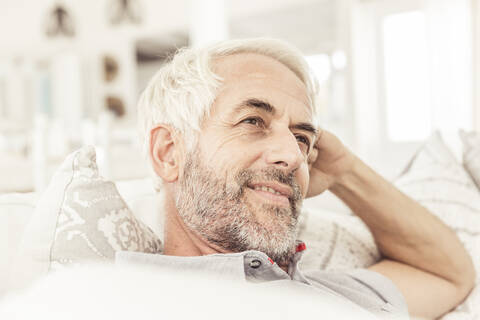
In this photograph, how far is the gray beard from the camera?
2.99 ft

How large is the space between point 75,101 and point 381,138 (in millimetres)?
4562

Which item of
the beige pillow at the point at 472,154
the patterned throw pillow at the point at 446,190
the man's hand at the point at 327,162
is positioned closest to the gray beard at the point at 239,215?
the man's hand at the point at 327,162

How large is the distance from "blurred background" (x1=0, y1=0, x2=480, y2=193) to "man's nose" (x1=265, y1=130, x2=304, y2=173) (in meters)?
2.58

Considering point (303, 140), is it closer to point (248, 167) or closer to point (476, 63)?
point (248, 167)

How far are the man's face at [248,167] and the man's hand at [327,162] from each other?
173mm

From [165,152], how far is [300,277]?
0.41 m

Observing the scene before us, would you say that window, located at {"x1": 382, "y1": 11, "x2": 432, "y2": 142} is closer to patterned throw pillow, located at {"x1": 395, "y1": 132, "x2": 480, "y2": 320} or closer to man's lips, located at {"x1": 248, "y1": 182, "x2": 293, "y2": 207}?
patterned throw pillow, located at {"x1": 395, "y1": 132, "x2": 480, "y2": 320}

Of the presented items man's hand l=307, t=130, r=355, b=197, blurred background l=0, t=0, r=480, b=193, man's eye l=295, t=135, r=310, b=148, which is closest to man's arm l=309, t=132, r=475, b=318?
man's hand l=307, t=130, r=355, b=197

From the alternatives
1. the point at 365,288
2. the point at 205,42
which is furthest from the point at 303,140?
the point at 205,42

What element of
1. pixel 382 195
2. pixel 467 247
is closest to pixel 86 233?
pixel 382 195

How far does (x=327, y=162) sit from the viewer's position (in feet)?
4.03

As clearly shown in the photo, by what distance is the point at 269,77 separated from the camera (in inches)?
40.9

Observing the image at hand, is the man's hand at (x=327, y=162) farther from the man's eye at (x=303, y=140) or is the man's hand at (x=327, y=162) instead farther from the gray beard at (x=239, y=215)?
the gray beard at (x=239, y=215)

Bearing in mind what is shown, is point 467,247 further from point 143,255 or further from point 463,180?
point 143,255
